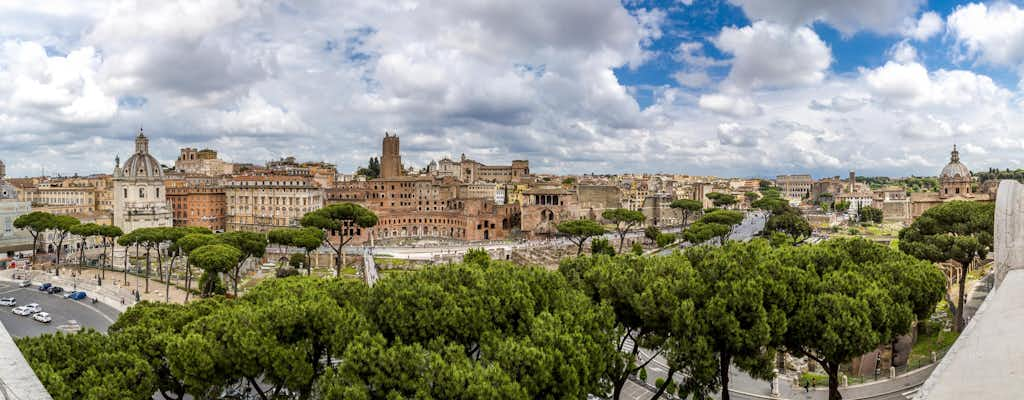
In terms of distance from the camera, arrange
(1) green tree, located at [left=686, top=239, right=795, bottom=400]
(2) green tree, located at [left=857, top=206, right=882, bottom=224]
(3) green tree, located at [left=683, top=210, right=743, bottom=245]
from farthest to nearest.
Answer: (2) green tree, located at [left=857, top=206, right=882, bottom=224] < (3) green tree, located at [left=683, top=210, right=743, bottom=245] < (1) green tree, located at [left=686, top=239, right=795, bottom=400]

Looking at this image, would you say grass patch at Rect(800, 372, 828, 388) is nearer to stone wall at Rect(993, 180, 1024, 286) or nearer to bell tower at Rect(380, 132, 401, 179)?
stone wall at Rect(993, 180, 1024, 286)

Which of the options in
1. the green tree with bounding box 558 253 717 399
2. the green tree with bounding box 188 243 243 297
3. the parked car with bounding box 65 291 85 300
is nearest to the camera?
the green tree with bounding box 558 253 717 399

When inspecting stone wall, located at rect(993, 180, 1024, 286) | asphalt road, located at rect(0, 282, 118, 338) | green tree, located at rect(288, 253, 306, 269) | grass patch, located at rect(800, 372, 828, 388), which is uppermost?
stone wall, located at rect(993, 180, 1024, 286)

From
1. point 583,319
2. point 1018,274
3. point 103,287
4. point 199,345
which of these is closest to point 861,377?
point 1018,274

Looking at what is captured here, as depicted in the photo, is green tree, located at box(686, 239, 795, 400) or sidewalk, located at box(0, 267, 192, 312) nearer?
green tree, located at box(686, 239, 795, 400)

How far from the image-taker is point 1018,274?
11.4m

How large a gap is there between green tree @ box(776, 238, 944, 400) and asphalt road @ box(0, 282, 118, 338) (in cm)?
2959

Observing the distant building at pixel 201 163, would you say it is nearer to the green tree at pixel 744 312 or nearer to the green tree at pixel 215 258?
the green tree at pixel 215 258

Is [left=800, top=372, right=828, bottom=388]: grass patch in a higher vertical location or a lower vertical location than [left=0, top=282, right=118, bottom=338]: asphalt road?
higher

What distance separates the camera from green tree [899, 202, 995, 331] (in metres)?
23.7

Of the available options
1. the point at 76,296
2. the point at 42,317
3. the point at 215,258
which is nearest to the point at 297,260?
the point at 76,296

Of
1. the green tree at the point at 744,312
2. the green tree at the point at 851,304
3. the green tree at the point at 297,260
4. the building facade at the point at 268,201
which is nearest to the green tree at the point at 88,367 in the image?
the green tree at the point at 744,312

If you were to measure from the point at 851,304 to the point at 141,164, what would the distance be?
69607mm

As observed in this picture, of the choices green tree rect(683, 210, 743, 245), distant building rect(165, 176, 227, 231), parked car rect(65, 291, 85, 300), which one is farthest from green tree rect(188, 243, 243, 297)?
distant building rect(165, 176, 227, 231)
